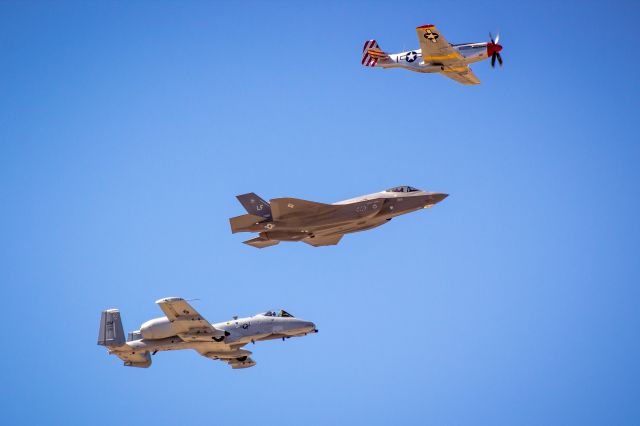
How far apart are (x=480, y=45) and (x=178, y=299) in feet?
108

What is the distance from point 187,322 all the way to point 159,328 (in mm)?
2798

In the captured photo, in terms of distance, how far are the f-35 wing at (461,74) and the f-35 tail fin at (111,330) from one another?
3561 cm

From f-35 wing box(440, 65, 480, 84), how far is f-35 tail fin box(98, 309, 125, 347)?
3561 centimetres

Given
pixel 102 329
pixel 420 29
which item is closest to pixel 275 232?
pixel 102 329

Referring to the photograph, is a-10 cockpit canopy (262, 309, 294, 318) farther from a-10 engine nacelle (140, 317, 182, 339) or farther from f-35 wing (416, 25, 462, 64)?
f-35 wing (416, 25, 462, 64)

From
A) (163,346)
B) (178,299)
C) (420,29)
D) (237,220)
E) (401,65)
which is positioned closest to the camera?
(237,220)

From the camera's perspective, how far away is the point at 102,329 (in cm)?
5922

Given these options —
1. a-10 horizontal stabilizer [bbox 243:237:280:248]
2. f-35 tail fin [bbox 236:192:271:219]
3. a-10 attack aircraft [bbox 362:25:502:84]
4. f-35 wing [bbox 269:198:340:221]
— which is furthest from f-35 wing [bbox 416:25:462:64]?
a-10 horizontal stabilizer [bbox 243:237:280:248]

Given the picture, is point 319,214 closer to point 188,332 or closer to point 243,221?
point 243,221

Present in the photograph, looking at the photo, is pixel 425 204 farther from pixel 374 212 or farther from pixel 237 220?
pixel 237 220

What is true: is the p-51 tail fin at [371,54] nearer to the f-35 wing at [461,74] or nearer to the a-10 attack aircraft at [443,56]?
the a-10 attack aircraft at [443,56]

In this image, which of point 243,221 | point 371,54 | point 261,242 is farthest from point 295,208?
point 371,54

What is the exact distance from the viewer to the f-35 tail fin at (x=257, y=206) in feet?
162

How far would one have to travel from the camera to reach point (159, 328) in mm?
55156
